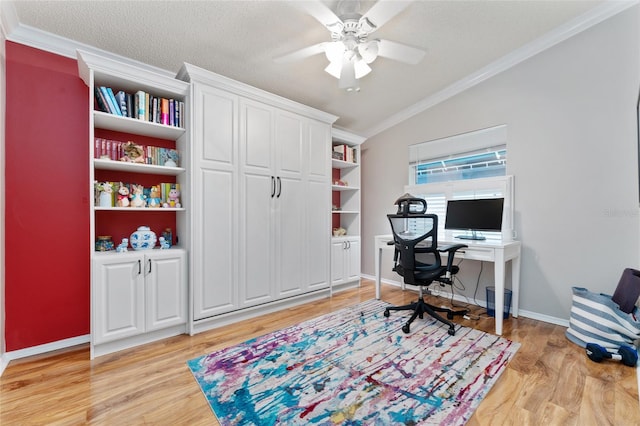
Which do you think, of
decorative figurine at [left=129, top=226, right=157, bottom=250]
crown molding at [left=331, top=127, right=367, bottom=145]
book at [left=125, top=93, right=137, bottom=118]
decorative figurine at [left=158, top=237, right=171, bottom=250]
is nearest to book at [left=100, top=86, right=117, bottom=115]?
book at [left=125, top=93, right=137, bottom=118]

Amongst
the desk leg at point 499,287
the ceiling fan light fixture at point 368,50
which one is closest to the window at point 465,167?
the desk leg at point 499,287

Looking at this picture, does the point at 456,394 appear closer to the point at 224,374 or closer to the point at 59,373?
the point at 224,374

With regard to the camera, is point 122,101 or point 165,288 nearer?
point 122,101

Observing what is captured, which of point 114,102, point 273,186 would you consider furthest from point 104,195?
point 273,186

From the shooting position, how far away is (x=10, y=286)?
2021 millimetres

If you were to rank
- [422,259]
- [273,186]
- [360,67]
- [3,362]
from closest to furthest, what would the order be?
[3,362]
[360,67]
[422,259]
[273,186]

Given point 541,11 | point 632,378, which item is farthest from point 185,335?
point 541,11

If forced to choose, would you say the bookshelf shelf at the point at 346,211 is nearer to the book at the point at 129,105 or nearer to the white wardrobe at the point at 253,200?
the white wardrobe at the point at 253,200

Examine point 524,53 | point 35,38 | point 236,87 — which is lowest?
A: point 236,87

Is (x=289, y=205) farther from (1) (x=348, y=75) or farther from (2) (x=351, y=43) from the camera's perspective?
(2) (x=351, y=43)

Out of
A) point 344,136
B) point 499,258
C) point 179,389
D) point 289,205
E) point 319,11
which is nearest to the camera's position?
point 179,389

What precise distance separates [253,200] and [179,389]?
169cm

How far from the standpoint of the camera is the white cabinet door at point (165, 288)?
2.27m

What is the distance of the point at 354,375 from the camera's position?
1.83 m
